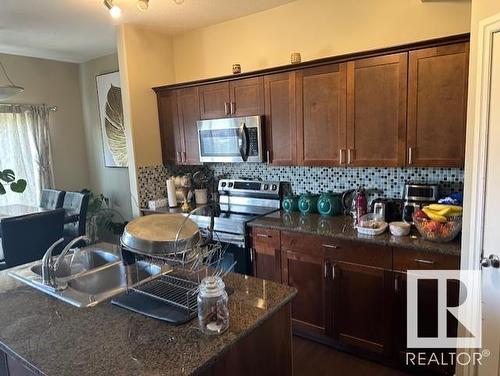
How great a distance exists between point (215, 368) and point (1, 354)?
91 centimetres

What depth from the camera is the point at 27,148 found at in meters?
4.36

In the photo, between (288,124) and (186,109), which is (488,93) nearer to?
(288,124)

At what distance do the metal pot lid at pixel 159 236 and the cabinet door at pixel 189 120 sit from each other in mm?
2179

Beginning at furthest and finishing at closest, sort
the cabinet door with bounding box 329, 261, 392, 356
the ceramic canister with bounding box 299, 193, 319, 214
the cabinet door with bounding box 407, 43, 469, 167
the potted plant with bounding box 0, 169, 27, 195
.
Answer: the potted plant with bounding box 0, 169, 27, 195, the ceramic canister with bounding box 299, 193, 319, 214, the cabinet door with bounding box 329, 261, 392, 356, the cabinet door with bounding box 407, 43, 469, 167

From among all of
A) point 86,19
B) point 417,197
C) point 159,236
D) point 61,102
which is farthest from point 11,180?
point 417,197

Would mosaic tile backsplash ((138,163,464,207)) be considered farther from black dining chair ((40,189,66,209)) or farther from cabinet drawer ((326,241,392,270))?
black dining chair ((40,189,66,209))

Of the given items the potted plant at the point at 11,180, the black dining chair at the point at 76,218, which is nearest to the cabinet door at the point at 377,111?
the black dining chair at the point at 76,218

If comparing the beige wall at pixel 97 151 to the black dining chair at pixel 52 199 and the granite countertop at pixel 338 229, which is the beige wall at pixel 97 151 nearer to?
the black dining chair at pixel 52 199

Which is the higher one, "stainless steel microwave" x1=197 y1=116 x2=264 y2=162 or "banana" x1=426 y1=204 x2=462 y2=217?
"stainless steel microwave" x1=197 y1=116 x2=264 y2=162

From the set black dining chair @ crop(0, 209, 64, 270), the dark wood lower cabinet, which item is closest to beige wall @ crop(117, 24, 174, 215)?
black dining chair @ crop(0, 209, 64, 270)

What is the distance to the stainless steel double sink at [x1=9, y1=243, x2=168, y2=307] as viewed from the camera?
1596mm

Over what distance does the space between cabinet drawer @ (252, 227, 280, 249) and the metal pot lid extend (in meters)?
1.39

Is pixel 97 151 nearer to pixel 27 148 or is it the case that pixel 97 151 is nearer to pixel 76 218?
pixel 27 148

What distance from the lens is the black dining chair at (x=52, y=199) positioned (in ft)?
12.8
